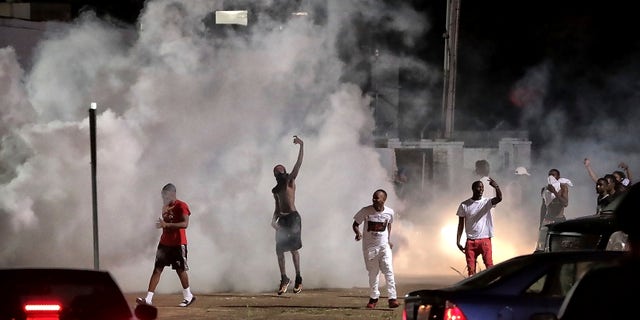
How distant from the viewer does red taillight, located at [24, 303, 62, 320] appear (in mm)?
6770

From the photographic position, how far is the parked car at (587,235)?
12.5 metres

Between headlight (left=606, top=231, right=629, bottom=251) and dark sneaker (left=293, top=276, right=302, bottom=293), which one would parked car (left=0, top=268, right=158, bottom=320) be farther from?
dark sneaker (left=293, top=276, right=302, bottom=293)

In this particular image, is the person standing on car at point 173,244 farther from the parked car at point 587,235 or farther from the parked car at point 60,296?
the parked car at point 60,296

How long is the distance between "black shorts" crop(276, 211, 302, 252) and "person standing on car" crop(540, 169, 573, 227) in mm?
4436

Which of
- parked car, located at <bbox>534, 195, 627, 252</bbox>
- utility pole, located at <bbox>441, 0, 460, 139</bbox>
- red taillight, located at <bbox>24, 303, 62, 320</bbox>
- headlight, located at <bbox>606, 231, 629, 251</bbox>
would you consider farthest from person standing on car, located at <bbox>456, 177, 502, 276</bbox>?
red taillight, located at <bbox>24, 303, 62, 320</bbox>

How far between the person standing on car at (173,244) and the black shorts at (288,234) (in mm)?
1680

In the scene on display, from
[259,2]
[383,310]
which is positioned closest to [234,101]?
[259,2]

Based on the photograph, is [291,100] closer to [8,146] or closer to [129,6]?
[8,146]

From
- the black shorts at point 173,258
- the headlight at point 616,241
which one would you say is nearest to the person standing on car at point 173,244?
the black shorts at point 173,258

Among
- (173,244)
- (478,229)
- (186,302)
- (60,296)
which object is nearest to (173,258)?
(173,244)

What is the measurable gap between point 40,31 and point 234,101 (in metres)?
3.41

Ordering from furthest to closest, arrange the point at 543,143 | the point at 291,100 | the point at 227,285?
the point at 543,143 < the point at 291,100 < the point at 227,285

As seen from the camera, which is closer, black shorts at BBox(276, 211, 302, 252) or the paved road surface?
the paved road surface

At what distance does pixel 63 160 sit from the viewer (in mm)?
16953
